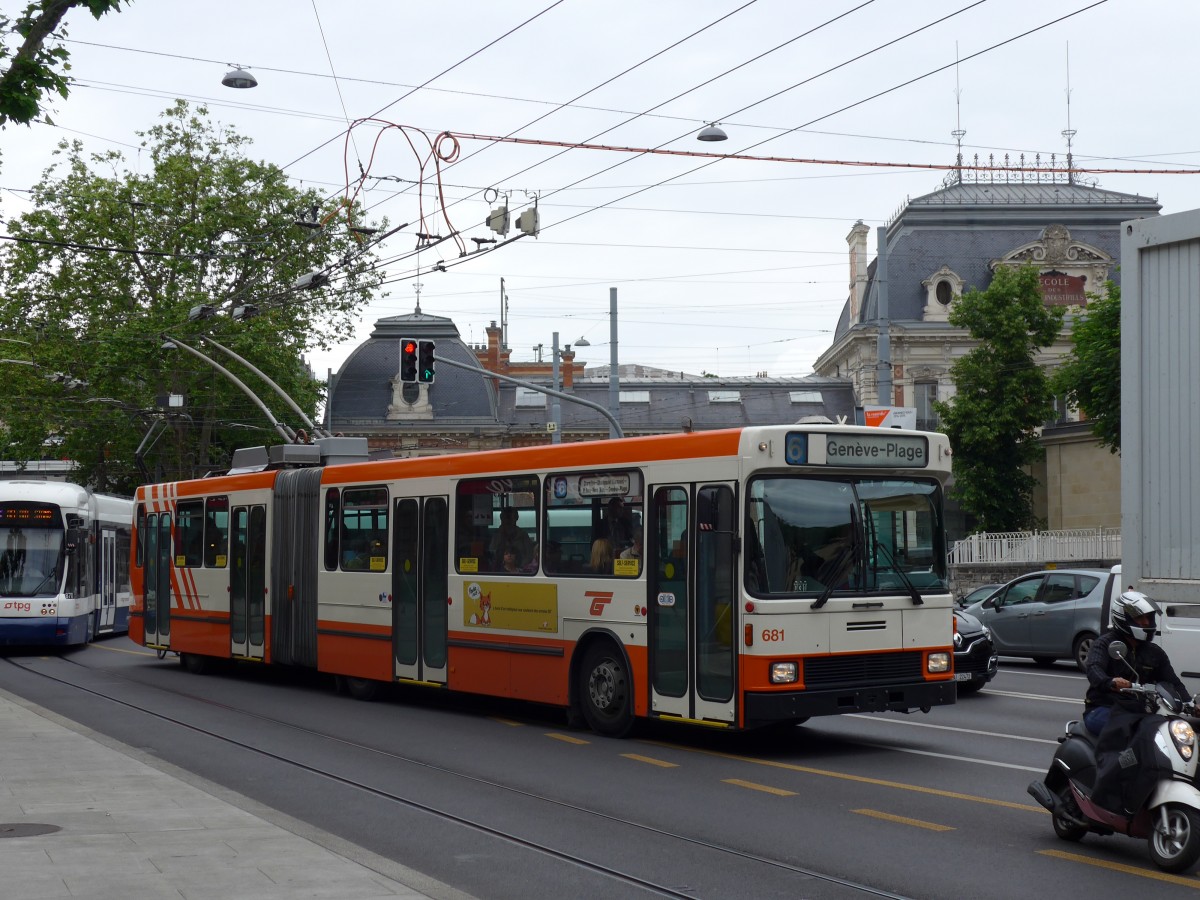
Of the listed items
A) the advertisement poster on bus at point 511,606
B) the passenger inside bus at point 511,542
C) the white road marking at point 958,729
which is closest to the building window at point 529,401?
the advertisement poster on bus at point 511,606

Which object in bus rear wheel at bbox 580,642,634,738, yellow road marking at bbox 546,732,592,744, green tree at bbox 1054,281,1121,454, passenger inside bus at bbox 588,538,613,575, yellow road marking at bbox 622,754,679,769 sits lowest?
yellow road marking at bbox 546,732,592,744

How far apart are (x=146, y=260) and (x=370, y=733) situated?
38.5 m

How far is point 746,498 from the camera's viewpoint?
12.3 meters

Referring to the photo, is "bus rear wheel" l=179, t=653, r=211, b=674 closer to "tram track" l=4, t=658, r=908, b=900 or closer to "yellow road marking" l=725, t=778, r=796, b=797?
"tram track" l=4, t=658, r=908, b=900

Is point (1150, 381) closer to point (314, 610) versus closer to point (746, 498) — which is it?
point (746, 498)

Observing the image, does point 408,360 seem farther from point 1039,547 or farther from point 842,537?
point 1039,547

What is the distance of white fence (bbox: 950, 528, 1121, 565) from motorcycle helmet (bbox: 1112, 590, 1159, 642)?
34.4 m

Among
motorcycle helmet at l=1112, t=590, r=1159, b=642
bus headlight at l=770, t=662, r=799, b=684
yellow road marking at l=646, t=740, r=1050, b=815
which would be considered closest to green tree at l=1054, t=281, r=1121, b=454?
yellow road marking at l=646, t=740, r=1050, b=815

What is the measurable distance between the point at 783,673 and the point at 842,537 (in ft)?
4.45

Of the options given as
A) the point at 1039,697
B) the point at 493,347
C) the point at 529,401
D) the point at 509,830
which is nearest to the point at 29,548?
the point at 1039,697

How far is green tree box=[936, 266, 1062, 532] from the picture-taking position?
163 ft

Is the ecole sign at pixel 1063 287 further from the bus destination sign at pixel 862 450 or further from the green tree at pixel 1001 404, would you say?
the bus destination sign at pixel 862 450

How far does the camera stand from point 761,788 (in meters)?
10.9

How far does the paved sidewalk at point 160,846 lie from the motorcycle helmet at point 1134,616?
13.0ft
